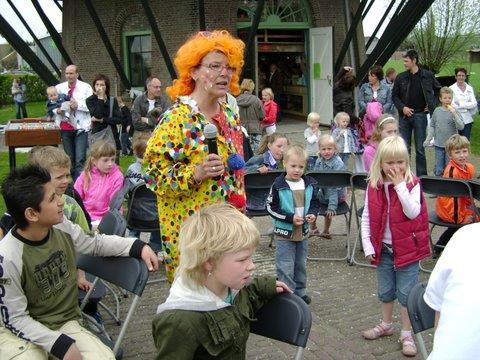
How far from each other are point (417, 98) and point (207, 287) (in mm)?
8839

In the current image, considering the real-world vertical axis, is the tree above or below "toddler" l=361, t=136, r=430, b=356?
above

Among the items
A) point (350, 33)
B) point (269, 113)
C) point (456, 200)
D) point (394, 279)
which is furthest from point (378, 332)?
point (350, 33)

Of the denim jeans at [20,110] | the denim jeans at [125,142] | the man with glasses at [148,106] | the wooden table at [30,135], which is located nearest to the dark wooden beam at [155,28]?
the denim jeans at [125,142]

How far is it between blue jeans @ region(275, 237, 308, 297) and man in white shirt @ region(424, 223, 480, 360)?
3.26 metres

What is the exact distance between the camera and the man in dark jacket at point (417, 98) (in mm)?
10398

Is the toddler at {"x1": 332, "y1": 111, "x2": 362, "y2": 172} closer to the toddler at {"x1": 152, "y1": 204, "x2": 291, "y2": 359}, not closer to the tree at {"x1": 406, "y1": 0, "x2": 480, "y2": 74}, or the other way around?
the toddler at {"x1": 152, "y1": 204, "x2": 291, "y2": 359}

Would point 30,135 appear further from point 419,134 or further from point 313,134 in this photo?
point 419,134

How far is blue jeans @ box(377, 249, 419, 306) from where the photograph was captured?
4246 mm

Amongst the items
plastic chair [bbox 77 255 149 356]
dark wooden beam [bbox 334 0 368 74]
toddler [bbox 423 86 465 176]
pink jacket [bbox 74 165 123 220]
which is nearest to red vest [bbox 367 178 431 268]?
plastic chair [bbox 77 255 149 356]

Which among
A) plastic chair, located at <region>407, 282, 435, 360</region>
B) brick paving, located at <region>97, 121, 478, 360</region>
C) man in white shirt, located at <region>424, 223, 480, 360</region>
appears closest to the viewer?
man in white shirt, located at <region>424, 223, 480, 360</region>

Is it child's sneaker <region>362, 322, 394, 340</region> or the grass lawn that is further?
the grass lawn

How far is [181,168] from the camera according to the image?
3.04 meters

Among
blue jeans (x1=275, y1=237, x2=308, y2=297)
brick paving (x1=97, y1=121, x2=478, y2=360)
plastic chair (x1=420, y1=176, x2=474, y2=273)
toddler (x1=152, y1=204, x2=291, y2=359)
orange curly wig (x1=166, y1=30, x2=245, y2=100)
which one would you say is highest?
orange curly wig (x1=166, y1=30, x2=245, y2=100)

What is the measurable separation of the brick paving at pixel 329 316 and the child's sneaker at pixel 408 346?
7 centimetres
